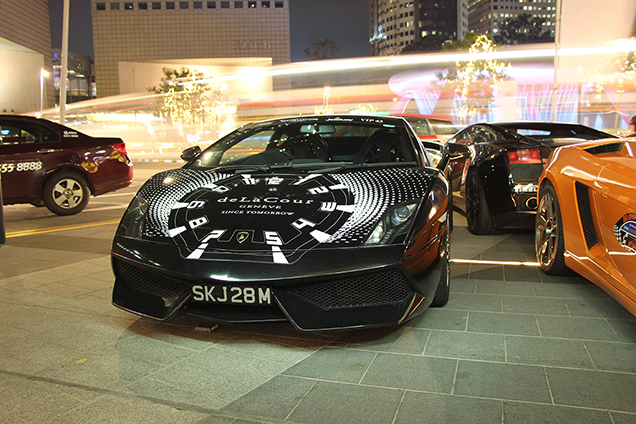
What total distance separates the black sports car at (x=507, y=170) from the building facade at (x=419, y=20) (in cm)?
16405

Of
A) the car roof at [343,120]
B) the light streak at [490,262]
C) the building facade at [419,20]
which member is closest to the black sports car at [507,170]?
the light streak at [490,262]

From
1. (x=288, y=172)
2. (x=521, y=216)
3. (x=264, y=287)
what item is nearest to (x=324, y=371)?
(x=264, y=287)

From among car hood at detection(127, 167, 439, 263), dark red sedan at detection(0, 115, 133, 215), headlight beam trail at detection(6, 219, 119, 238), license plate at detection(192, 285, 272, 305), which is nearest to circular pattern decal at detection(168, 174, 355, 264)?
car hood at detection(127, 167, 439, 263)

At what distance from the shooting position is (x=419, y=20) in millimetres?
165375

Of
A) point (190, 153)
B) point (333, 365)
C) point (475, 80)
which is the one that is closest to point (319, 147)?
point (190, 153)

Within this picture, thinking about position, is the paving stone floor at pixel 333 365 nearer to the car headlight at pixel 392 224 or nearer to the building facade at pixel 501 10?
the car headlight at pixel 392 224

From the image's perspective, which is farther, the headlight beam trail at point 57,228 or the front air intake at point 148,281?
the headlight beam trail at point 57,228

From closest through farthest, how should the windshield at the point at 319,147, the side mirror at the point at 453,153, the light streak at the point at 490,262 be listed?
the windshield at the point at 319,147, the side mirror at the point at 453,153, the light streak at the point at 490,262

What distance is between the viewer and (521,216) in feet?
17.1

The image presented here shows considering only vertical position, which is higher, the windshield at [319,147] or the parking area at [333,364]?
the windshield at [319,147]

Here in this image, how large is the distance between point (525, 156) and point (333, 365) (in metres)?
3.49

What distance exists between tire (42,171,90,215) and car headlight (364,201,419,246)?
635 cm

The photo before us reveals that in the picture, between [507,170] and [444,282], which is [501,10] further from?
[444,282]

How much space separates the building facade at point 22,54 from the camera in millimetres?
45562
